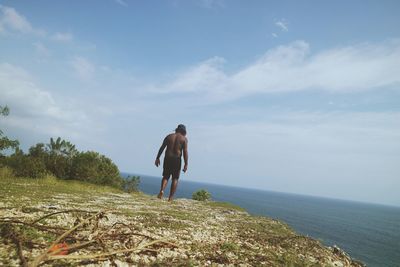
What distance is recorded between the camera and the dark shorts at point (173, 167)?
51.4 feet

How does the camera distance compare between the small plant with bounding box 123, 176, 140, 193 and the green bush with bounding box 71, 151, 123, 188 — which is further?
the small plant with bounding box 123, 176, 140, 193

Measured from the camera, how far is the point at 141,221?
797cm

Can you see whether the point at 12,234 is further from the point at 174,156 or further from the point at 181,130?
the point at 181,130

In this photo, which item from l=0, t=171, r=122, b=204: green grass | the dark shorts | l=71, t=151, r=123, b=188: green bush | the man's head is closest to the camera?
l=0, t=171, r=122, b=204: green grass

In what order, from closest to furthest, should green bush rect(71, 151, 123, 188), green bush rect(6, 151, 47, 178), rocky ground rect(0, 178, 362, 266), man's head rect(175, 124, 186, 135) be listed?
rocky ground rect(0, 178, 362, 266) → man's head rect(175, 124, 186, 135) → green bush rect(6, 151, 47, 178) → green bush rect(71, 151, 123, 188)

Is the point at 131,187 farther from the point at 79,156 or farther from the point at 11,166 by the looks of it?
the point at 11,166

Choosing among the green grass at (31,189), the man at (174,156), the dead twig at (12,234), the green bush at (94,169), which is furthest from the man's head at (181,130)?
the green bush at (94,169)

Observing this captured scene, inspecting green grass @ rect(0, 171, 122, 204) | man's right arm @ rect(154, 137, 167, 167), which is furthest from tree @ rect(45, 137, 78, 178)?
man's right arm @ rect(154, 137, 167, 167)

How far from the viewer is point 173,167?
15.7 metres

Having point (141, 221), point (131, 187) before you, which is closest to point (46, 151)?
point (131, 187)

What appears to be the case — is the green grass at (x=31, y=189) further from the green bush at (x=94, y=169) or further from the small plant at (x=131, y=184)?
the small plant at (x=131, y=184)

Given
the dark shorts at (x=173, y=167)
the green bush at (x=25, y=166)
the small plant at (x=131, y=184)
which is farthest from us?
the small plant at (x=131, y=184)

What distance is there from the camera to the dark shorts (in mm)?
15670

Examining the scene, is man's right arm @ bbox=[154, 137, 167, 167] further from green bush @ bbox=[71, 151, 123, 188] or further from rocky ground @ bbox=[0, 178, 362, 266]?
green bush @ bbox=[71, 151, 123, 188]
